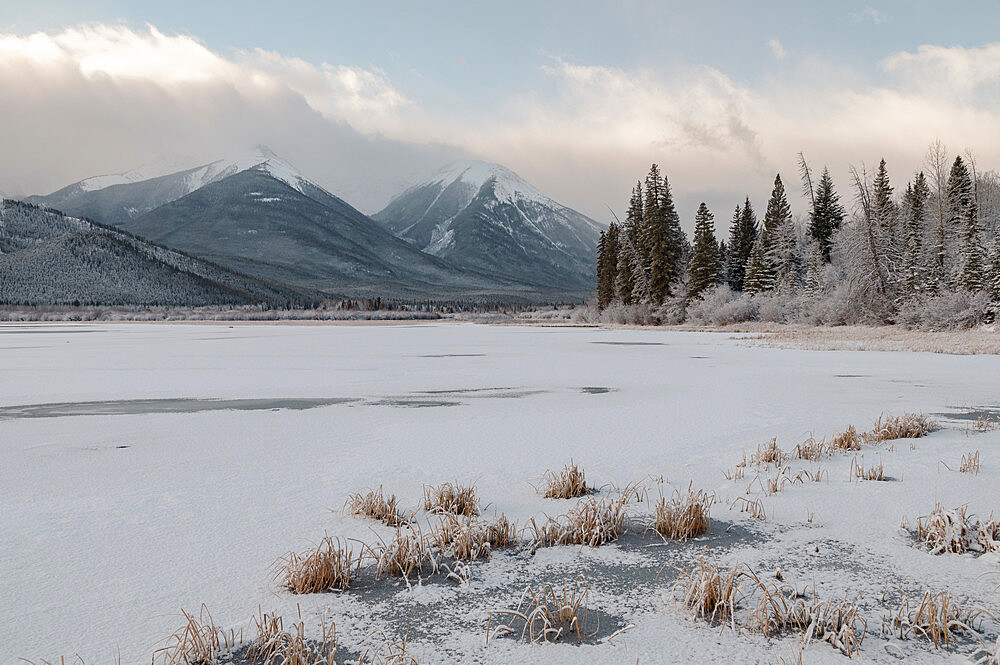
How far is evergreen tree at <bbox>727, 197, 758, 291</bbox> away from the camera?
72062mm

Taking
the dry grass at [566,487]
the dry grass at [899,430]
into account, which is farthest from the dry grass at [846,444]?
the dry grass at [566,487]

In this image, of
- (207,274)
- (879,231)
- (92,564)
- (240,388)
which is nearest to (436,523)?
(92,564)

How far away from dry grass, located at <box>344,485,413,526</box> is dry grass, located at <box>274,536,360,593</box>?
1044mm

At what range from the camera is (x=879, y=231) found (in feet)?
160

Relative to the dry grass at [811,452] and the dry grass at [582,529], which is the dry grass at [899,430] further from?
the dry grass at [582,529]

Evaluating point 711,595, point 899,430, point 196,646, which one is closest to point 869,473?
point 899,430

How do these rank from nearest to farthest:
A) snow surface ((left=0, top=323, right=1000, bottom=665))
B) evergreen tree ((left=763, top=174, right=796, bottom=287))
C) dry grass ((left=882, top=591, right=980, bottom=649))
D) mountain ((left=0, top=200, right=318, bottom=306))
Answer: dry grass ((left=882, top=591, right=980, bottom=649)) → snow surface ((left=0, top=323, right=1000, bottom=665)) → evergreen tree ((left=763, top=174, right=796, bottom=287)) → mountain ((left=0, top=200, right=318, bottom=306))

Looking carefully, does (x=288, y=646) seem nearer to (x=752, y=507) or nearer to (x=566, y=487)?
(x=566, y=487)

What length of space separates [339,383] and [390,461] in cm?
925

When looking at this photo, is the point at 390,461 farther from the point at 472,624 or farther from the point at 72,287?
the point at 72,287

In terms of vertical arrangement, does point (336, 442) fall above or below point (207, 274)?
below

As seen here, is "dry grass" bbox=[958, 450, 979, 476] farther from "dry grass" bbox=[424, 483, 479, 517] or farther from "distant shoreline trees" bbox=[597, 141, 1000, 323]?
"distant shoreline trees" bbox=[597, 141, 1000, 323]

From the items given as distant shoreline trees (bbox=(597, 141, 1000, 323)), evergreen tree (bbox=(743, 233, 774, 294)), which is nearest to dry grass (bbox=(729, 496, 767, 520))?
distant shoreline trees (bbox=(597, 141, 1000, 323))

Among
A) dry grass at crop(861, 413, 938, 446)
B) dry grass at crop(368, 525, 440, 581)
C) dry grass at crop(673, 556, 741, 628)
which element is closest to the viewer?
dry grass at crop(673, 556, 741, 628)
